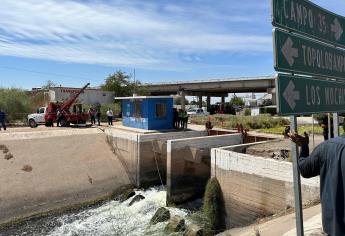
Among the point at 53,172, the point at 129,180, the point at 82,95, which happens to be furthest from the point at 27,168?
the point at 82,95

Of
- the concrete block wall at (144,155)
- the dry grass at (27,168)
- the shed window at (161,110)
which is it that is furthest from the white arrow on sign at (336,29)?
the shed window at (161,110)

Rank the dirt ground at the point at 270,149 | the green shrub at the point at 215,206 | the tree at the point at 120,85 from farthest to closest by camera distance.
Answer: the tree at the point at 120,85, the dirt ground at the point at 270,149, the green shrub at the point at 215,206

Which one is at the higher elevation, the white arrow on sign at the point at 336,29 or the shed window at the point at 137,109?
the white arrow on sign at the point at 336,29

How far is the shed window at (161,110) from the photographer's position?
2536 cm

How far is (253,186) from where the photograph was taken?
13.8 metres

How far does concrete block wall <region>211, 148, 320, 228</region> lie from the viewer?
12.3 metres

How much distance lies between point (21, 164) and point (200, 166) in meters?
9.38

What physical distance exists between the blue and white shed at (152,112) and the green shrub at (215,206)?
1038 centimetres

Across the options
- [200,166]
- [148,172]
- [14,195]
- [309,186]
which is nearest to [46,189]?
[14,195]

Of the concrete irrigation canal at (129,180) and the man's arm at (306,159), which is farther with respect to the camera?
the concrete irrigation canal at (129,180)

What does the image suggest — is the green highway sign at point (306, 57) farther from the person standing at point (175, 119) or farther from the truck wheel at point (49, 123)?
the truck wheel at point (49, 123)

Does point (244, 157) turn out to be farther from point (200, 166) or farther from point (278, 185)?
point (200, 166)

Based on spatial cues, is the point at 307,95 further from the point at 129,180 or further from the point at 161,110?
the point at 161,110

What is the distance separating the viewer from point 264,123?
1160 inches
